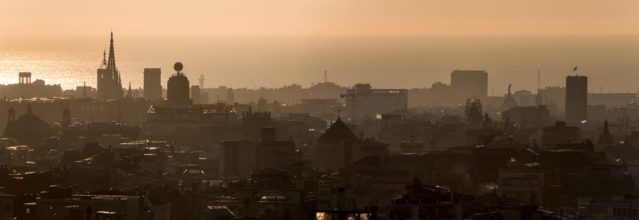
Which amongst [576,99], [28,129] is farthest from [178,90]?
[576,99]

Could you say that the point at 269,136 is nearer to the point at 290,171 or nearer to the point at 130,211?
the point at 290,171

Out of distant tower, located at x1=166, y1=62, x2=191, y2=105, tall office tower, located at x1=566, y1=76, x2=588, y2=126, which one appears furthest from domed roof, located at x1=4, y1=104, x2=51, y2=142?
tall office tower, located at x1=566, y1=76, x2=588, y2=126

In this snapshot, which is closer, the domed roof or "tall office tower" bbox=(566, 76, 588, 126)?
the domed roof

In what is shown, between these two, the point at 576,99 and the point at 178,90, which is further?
the point at 576,99

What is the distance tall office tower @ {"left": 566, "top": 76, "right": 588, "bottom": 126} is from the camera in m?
189

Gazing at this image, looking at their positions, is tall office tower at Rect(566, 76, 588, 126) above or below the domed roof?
above

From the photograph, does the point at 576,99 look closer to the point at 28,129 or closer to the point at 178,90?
the point at 178,90

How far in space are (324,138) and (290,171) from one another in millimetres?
20990

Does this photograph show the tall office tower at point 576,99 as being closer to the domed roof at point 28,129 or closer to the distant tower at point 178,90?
the distant tower at point 178,90

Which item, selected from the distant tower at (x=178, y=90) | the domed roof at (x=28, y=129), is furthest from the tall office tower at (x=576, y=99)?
the domed roof at (x=28, y=129)

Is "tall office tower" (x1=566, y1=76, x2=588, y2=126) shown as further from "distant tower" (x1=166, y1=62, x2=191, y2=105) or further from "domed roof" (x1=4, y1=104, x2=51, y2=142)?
"domed roof" (x1=4, y1=104, x2=51, y2=142)

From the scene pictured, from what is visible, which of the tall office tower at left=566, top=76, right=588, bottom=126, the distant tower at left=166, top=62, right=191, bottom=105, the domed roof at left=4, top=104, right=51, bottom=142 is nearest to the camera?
the domed roof at left=4, top=104, right=51, bottom=142

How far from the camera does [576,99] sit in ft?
639

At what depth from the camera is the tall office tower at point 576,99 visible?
18938cm
